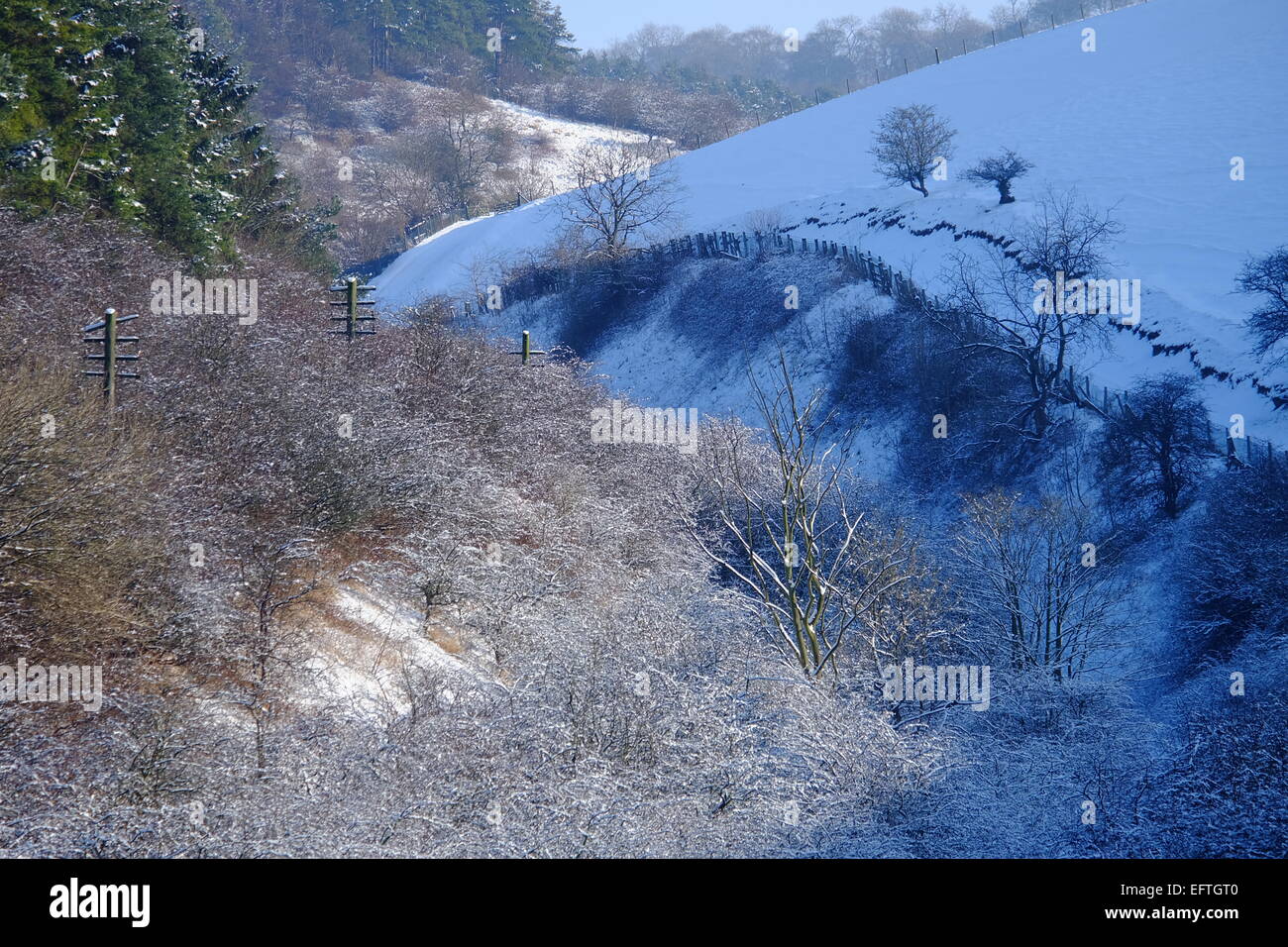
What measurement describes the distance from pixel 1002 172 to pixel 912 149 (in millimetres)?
4805

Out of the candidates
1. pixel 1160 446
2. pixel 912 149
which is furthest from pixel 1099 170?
pixel 1160 446

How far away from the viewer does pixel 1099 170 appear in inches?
1280

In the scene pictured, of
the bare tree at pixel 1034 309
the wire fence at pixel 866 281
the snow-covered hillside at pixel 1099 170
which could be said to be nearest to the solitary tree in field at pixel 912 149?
the snow-covered hillside at pixel 1099 170

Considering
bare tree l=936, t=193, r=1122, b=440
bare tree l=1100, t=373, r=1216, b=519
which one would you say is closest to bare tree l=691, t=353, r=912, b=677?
bare tree l=936, t=193, r=1122, b=440

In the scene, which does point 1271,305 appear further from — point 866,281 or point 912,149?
point 912,149

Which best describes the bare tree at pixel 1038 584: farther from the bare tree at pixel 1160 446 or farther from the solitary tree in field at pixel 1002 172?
the solitary tree in field at pixel 1002 172

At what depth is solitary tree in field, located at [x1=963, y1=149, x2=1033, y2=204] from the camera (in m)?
31.0

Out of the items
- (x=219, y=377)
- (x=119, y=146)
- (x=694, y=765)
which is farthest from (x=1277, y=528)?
(x=119, y=146)

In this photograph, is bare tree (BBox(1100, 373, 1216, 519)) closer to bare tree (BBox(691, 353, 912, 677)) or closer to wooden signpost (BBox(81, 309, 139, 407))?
bare tree (BBox(691, 353, 912, 677))

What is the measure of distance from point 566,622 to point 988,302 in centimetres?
1727

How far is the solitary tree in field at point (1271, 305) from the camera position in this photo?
62.1ft

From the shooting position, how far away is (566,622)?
548 inches

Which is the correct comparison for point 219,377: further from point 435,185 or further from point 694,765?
point 435,185

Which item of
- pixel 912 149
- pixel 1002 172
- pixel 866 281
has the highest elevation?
pixel 912 149
